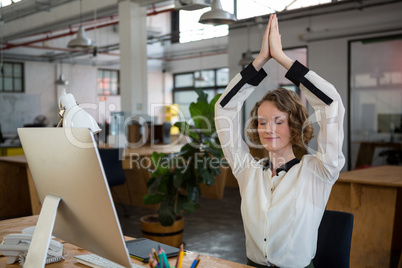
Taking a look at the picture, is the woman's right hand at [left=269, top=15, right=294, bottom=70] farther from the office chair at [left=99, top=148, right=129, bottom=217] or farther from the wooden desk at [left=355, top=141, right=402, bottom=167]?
the wooden desk at [left=355, top=141, right=402, bottom=167]

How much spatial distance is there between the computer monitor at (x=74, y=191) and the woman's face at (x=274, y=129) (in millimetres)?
741

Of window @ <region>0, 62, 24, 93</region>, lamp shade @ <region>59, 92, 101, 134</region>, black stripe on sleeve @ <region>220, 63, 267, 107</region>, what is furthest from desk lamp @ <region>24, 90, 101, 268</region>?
window @ <region>0, 62, 24, 93</region>

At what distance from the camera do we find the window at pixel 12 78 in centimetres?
1240

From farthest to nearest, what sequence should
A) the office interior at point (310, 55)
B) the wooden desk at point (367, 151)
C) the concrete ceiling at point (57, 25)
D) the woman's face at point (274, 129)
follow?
the concrete ceiling at point (57, 25), the wooden desk at point (367, 151), the office interior at point (310, 55), the woman's face at point (274, 129)

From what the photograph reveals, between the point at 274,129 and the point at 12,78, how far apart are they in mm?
12571

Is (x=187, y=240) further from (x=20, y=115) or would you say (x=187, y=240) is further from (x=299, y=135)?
(x=20, y=115)

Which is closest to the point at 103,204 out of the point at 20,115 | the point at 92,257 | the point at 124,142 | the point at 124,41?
the point at 92,257

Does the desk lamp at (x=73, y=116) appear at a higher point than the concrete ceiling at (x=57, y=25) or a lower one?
lower

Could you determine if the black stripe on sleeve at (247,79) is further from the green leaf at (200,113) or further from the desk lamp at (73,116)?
the green leaf at (200,113)

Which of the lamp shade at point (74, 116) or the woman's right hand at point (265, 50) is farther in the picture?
the woman's right hand at point (265, 50)

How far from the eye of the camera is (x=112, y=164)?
4895mm

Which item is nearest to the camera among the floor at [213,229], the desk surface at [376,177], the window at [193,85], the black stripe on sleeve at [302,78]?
the black stripe on sleeve at [302,78]

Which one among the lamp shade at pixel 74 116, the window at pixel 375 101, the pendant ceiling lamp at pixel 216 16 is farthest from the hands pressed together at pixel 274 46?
the window at pixel 375 101

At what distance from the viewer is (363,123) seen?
23.3 feet
